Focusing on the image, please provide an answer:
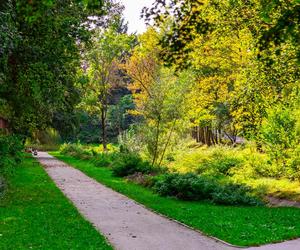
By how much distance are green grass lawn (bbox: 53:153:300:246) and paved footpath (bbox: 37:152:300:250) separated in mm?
401

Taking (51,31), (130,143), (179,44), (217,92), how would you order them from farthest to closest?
(217,92), (130,143), (51,31), (179,44)

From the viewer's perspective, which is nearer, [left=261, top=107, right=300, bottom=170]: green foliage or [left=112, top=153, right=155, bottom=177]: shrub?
[left=261, top=107, right=300, bottom=170]: green foliage

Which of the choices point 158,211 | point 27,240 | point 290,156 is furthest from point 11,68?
point 290,156

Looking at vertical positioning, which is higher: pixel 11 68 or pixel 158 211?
pixel 11 68

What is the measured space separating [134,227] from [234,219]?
298 cm

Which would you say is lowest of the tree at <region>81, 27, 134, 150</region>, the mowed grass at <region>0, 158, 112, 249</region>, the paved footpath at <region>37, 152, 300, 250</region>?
the paved footpath at <region>37, 152, 300, 250</region>

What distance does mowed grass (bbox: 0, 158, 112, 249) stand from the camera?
29.7 feet

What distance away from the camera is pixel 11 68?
17125 millimetres

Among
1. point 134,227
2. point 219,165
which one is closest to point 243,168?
point 219,165

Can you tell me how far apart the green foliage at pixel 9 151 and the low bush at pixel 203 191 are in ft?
23.0

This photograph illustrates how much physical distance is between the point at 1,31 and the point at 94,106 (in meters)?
35.4

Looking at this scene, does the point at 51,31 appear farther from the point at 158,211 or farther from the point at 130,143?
the point at 130,143

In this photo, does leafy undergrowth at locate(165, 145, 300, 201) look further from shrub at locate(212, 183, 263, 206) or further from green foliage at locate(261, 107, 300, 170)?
shrub at locate(212, 183, 263, 206)

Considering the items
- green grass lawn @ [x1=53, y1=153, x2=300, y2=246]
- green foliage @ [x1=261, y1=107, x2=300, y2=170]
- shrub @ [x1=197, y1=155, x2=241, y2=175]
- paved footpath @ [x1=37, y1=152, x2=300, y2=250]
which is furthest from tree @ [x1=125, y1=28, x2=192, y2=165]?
paved footpath @ [x1=37, y1=152, x2=300, y2=250]
